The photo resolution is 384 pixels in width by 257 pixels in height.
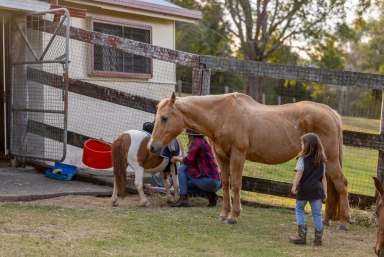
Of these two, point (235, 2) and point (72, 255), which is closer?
point (72, 255)

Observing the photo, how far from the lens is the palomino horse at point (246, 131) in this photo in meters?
7.35

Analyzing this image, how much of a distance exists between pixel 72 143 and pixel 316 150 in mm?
4625

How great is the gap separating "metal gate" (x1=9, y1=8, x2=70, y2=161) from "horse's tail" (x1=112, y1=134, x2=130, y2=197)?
71.4 inches

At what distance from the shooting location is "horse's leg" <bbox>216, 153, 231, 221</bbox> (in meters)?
7.53

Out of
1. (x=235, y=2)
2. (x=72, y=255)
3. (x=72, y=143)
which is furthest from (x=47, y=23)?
(x=235, y=2)

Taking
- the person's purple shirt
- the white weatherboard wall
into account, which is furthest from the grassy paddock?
the white weatherboard wall

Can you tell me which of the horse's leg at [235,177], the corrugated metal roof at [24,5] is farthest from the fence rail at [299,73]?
the corrugated metal roof at [24,5]

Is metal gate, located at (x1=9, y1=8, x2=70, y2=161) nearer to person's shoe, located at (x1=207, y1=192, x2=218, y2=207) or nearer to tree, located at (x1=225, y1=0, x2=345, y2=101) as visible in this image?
person's shoe, located at (x1=207, y1=192, x2=218, y2=207)

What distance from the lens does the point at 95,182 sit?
948 centimetres

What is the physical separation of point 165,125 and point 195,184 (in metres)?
1.38

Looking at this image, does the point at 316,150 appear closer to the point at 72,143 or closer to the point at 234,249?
the point at 234,249

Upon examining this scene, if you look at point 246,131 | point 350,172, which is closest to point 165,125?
point 246,131

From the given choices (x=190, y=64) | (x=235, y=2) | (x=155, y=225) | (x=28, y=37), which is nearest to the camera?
(x=155, y=225)

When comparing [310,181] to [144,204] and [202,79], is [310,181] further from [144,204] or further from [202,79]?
[202,79]
